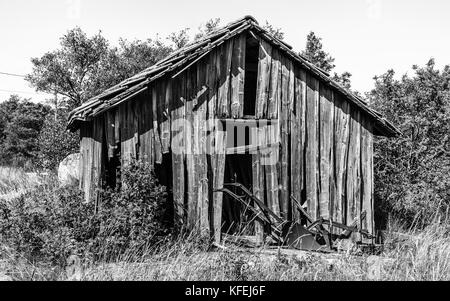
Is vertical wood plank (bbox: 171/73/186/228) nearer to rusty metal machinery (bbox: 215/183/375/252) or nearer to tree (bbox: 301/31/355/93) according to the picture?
rusty metal machinery (bbox: 215/183/375/252)

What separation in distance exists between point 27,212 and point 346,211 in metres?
6.62

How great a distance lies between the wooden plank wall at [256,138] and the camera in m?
8.18

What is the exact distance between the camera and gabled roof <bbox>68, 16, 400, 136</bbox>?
24.9ft

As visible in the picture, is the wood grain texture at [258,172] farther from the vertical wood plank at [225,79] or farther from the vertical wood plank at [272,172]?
the vertical wood plank at [225,79]

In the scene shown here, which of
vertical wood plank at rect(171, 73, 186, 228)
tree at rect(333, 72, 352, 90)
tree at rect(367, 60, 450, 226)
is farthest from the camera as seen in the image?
tree at rect(333, 72, 352, 90)

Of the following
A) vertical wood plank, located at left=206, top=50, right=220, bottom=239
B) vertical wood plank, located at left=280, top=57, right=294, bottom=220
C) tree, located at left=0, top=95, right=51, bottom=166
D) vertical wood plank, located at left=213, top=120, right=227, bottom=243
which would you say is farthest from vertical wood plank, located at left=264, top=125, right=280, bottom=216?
tree, located at left=0, top=95, right=51, bottom=166

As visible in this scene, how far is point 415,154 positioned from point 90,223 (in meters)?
10.7

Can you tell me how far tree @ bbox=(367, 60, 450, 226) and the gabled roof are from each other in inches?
146

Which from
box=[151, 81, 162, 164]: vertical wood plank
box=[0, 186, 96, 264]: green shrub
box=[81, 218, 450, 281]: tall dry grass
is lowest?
box=[81, 218, 450, 281]: tall dry grass

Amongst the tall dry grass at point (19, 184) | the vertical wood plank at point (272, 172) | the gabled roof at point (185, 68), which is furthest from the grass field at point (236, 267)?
the tall dry grass at point (19, 184)

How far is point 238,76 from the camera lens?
29.1 feet

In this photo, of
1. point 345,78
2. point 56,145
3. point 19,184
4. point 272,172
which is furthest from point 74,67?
point 272,172
